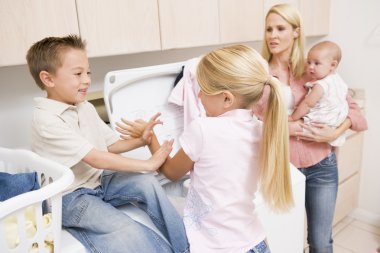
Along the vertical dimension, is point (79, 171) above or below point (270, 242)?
above

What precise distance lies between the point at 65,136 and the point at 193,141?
1.19 feet

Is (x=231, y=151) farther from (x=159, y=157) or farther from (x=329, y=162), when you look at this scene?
(x=329, y=162)

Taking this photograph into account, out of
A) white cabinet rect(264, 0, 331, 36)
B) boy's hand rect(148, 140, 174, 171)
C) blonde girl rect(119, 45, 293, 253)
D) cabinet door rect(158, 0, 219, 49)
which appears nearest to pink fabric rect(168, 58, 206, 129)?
cabinet door rect(158, 0, 219, 49)

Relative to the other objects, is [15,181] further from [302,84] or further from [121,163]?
[302,84]

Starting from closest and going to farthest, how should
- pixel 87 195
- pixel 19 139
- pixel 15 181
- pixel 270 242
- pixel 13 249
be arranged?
pixel 13 249, pixel 15 181, pixel 87 195, pixel 270 242, pixel 19 139

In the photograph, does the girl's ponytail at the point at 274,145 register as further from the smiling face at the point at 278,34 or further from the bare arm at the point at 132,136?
the smiling face at the point at 278,34

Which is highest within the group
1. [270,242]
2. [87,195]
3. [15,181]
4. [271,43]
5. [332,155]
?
[271,43]

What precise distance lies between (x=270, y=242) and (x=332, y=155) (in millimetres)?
502

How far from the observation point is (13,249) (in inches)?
29.5

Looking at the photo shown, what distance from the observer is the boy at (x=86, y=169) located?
927 mm

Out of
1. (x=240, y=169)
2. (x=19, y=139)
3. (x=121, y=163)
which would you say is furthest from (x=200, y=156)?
(x=19, y=139)

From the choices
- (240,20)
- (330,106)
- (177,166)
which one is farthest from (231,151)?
(240,20)

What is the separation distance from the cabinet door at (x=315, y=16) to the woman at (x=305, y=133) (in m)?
0.69

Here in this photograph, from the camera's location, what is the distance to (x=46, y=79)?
1.03 meters
